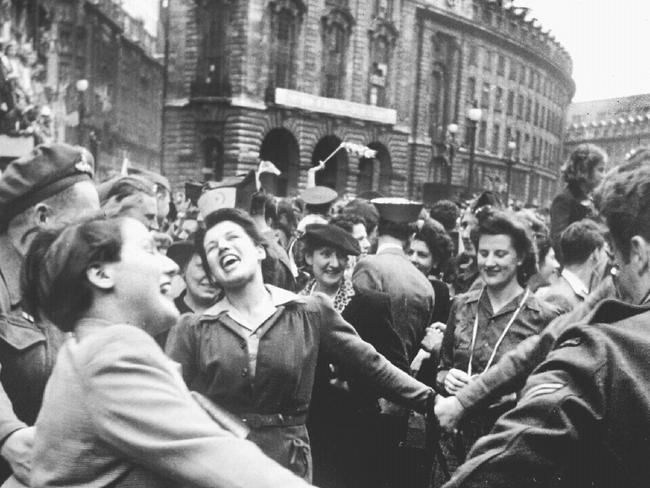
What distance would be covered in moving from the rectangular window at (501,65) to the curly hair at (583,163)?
45.5 metres

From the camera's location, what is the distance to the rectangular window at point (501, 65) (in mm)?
48375

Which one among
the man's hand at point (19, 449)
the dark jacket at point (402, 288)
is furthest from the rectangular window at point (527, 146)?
the man's hand at point (19, 449)

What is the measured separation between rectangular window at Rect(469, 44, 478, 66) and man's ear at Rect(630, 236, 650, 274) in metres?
45.3

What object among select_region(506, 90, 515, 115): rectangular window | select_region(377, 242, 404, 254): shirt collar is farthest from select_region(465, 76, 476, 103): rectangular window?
select_region(377, 242, 404, 254): shirt collar

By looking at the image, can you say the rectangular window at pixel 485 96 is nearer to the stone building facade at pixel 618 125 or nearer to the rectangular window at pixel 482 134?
the rectangular window at pixel 482 134

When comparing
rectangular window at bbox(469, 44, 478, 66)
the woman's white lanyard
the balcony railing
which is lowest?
the woman's white lanyard

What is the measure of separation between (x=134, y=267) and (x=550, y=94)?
59868 millimetres

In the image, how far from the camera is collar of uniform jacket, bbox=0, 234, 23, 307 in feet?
8.77

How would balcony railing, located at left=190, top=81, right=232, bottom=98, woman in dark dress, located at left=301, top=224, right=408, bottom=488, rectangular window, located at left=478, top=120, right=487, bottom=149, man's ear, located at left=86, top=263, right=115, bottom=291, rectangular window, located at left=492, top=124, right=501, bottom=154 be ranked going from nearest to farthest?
man's ear, located at left=86, top=263, right=115, bottom=291
woman in dark dress, located at left=301, top=224, right=408, bottom=488
balcony railing, located at left=190, top=81, right=232, bottom=98
rectangular window, located at left=478, top=120, right=487, bottom=149
rectangular window, located at left=492, top=124, right=501, bottom=154

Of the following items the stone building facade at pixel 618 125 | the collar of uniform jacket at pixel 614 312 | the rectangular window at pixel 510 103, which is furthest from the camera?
the rectangular window at pixel 510 103

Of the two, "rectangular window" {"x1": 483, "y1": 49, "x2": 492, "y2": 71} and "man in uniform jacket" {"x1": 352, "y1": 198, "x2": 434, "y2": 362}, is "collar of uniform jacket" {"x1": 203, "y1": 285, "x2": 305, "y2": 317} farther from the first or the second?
"rectangular window" {"x1": 483, "y1": 49, "x2": 492, "y2": 71}

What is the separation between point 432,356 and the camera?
4.71 meters

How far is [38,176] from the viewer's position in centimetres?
288

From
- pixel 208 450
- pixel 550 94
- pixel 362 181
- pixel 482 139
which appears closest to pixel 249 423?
pixel 208 450
